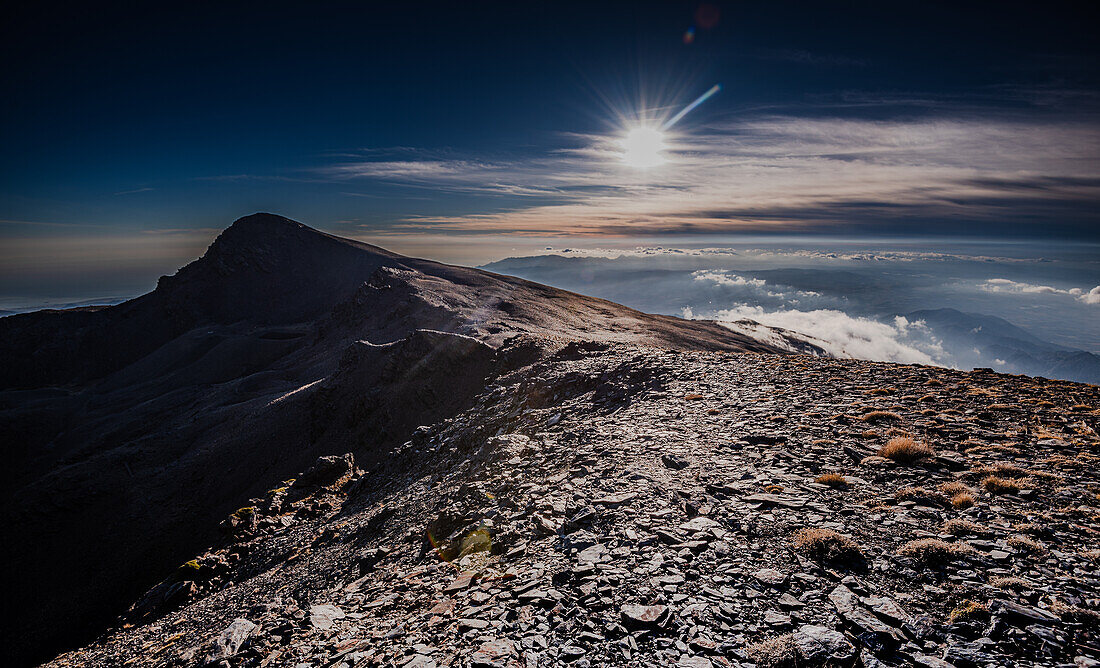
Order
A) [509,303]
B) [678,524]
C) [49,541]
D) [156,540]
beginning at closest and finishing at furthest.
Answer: [678,524] < [156,540] < [49,541] < [509,303]

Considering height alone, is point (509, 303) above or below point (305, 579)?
above

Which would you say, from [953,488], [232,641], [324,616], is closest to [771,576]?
[953,488]

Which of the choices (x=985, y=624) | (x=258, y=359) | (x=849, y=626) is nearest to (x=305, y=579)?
(x=849, y=626)

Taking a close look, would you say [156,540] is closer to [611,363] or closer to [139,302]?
[611,363]

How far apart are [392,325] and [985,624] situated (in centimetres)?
5609

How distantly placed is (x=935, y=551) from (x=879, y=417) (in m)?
8.13

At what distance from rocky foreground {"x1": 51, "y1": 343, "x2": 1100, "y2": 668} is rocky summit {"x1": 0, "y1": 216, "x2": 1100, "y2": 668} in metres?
0.06

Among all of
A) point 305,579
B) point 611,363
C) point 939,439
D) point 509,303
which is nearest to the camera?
point 939,439

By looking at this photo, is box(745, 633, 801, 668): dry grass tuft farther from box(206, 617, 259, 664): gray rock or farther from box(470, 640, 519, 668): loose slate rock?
box(206, 617, 259, 664): gray rock

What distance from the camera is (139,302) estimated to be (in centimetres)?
10038

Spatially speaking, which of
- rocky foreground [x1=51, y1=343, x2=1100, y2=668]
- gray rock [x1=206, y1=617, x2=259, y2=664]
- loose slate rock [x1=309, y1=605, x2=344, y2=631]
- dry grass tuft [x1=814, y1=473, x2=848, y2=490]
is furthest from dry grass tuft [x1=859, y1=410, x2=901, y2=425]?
gray rock [x1=206, y1=617, x2=259, y2=664]

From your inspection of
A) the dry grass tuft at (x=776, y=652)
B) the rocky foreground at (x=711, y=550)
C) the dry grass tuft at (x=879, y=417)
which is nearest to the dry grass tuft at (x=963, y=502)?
the rocky foreground at (x=711, y=550)

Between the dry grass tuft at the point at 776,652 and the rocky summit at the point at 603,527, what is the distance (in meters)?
0.03

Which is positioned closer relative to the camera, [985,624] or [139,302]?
[985,624]
